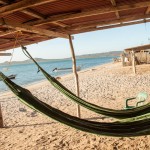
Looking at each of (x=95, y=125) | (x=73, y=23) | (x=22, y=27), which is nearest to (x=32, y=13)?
(x=22, y=27)

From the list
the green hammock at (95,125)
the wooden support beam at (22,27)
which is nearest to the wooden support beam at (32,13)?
the wooden support beam at (22,27)

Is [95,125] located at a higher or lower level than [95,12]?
lower

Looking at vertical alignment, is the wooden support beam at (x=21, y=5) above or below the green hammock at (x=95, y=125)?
above

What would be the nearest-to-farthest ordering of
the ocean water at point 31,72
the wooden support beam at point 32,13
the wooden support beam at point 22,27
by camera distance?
the wooden support beam at point 32,13 < the wooden support beam at point 22,27 < the ocean water at point 31,72

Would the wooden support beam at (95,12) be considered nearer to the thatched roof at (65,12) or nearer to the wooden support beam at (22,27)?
the thatched roof at (65,12)

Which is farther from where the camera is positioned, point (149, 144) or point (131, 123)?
point (149, 144)

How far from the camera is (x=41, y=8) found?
298 cm

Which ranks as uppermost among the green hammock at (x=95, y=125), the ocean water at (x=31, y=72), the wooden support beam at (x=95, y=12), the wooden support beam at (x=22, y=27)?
the wooden support beam at (x=95, y=12)

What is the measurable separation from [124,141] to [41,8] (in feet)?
9.20

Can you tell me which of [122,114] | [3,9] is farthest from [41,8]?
[122,114]

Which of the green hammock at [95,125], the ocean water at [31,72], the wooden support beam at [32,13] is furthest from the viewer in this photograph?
the ocean water at [31,72]

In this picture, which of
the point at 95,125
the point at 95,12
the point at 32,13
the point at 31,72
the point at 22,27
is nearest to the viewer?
the point at 95,125

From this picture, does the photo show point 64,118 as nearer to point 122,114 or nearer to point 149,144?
point 122,114

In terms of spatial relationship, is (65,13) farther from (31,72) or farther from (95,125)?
(31,72)
